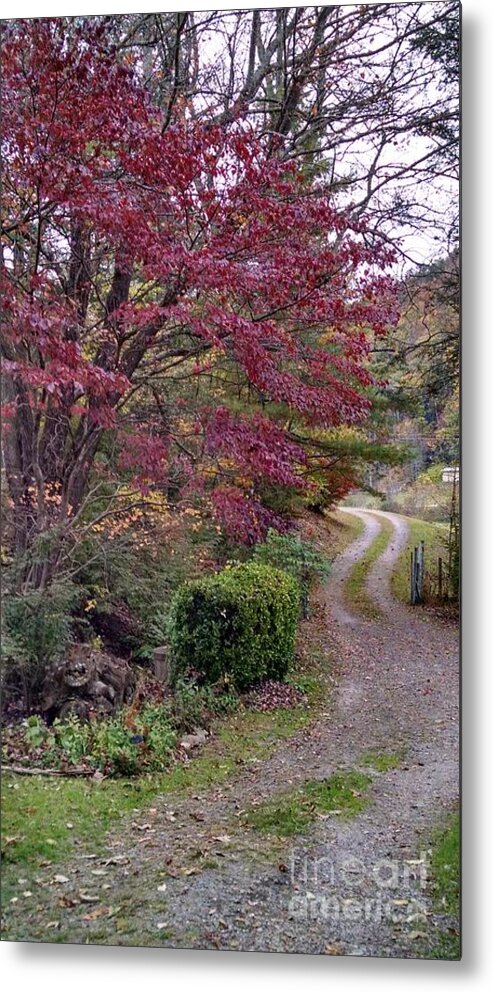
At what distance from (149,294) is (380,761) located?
1622mm

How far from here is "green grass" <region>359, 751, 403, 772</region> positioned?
216 centimetres

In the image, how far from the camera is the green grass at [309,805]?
2125 millimetres

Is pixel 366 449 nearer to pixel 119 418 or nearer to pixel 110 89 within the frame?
pixel 119 418

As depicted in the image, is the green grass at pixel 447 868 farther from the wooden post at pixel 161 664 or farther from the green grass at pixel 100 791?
the wooden post at pixel 161 664

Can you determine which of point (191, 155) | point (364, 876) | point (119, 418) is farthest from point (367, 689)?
point (191, 155)

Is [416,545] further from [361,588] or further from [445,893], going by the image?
[445,893]

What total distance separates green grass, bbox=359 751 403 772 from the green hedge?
35cm

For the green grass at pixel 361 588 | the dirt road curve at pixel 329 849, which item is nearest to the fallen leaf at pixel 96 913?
the dirt road curve at pixel 329 849

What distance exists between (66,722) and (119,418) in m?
0.98

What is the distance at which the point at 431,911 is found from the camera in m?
2.07

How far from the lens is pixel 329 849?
6.93ft

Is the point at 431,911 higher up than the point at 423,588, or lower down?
lower down

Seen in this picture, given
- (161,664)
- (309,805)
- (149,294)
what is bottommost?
(309,805)

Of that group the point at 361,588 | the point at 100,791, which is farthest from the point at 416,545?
the point at 100,791
